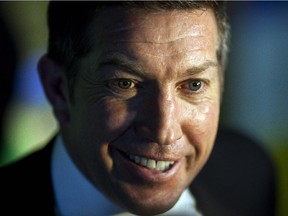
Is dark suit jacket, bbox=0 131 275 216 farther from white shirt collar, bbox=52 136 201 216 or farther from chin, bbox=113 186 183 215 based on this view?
chin, bbox=113 186 183 215

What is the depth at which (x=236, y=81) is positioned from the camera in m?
1.80

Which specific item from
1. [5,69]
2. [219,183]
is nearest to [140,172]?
[219,183]

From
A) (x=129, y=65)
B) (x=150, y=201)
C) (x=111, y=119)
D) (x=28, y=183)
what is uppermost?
(x=129, y=65)

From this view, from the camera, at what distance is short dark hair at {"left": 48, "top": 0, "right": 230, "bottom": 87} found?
3.10 feet

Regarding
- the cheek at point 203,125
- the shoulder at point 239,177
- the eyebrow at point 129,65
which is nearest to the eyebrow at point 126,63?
the eyebrow at point 129,65

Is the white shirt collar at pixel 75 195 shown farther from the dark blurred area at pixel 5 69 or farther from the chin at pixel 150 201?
the dark blurred area at pixel 5 69

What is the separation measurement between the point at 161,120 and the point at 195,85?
92 mm

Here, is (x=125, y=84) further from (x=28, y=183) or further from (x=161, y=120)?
(x=28, y=183)

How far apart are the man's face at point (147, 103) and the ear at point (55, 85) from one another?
0.02 m

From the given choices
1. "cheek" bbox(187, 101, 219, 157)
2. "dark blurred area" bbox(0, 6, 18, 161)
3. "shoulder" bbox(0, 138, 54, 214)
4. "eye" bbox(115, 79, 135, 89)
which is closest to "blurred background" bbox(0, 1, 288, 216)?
"dark blurred area" bbox(0, 6, 18, 161)

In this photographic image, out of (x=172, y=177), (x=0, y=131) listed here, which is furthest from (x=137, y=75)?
(x=0, y=131)

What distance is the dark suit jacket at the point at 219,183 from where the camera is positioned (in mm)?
1129

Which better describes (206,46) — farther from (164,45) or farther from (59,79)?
(59,79)

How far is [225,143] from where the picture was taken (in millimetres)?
1606
